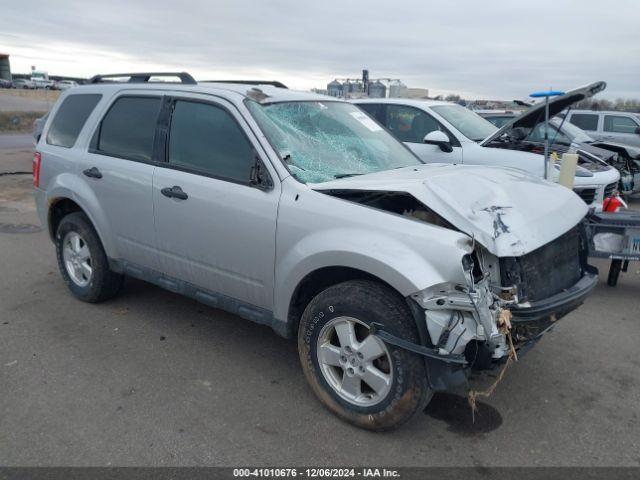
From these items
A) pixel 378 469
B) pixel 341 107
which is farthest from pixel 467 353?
pixel 341 107

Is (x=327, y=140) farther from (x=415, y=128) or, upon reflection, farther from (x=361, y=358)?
(x=415, y=128)

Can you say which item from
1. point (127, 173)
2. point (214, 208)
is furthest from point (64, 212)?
point (214, 208)

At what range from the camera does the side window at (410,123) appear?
8203mm

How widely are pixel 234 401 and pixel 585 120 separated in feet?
46.7

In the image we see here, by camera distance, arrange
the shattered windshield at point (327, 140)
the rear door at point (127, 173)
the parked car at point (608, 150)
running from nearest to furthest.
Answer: the shattered windshield at point (327, 140) → the rear door at point (127, 173) → the parked car at point (608, 150)

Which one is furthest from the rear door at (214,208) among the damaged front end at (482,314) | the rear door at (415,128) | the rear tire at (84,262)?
the rear door at (415,128)

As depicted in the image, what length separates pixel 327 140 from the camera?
4.03 m

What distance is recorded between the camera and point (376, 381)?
123 inches

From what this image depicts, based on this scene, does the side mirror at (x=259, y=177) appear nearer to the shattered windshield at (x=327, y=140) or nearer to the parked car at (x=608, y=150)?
the shattered windshield at (x=327, y=140)

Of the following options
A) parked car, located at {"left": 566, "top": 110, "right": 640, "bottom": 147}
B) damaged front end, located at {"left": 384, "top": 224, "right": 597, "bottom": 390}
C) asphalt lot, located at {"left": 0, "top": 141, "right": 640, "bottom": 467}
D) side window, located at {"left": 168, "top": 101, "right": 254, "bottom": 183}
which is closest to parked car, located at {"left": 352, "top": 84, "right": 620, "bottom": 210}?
asphalt lot, located at {"left": 0, "top": 141, "right": 640, "bottom": 467}

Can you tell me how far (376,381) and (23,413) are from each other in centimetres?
212

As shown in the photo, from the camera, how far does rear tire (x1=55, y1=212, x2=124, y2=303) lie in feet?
15.7

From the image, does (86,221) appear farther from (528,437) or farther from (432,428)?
(528,437)

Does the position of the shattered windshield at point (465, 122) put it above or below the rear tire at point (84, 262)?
above
